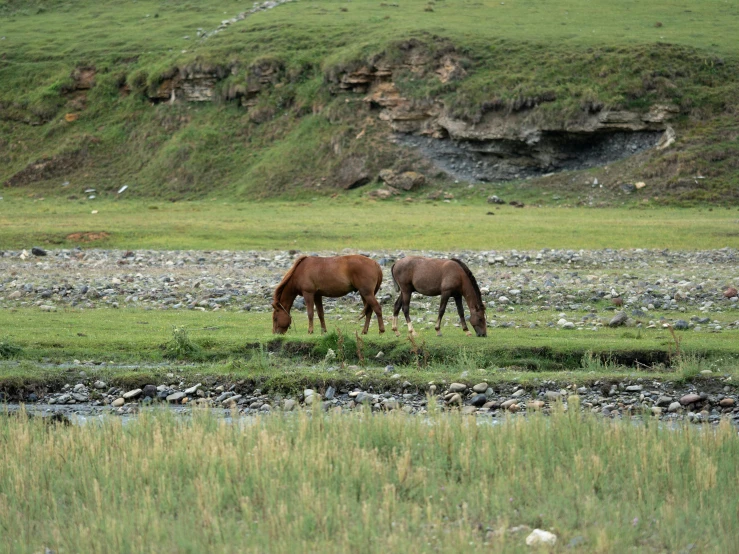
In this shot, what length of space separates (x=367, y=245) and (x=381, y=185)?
62.6 feet

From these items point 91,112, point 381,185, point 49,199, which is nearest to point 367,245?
point 381,185

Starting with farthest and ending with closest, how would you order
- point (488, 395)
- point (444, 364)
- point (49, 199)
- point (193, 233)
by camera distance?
point (49, 199), point (193, 233), point (444, 364), point (488, 395)

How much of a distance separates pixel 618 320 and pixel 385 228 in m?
21.7

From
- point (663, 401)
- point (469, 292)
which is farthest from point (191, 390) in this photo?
point (663, 401)

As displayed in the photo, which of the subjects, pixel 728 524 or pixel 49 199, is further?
pixel 49 199

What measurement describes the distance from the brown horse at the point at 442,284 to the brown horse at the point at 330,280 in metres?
0.58

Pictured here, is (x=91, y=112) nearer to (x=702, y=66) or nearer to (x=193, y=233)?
(x=193, y=233)

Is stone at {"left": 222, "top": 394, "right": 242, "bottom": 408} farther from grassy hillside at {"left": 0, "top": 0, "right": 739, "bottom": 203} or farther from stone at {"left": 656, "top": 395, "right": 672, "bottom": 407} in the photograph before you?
grassy hillside at {"left": 0, "top": 0, "right": 739, "bottom": 203}

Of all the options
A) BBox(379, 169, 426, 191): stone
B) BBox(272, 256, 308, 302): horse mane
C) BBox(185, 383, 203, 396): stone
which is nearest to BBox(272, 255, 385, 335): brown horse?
BBox(272, 256, 308, 302): horse mane

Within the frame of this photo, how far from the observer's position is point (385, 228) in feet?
132

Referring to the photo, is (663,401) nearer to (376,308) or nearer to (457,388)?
(457,388)

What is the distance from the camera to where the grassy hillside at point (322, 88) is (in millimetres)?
54312

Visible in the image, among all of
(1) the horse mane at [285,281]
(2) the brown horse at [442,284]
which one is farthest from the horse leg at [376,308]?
(1) the horse mane at [285,281]

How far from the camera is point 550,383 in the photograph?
15.3 meters
